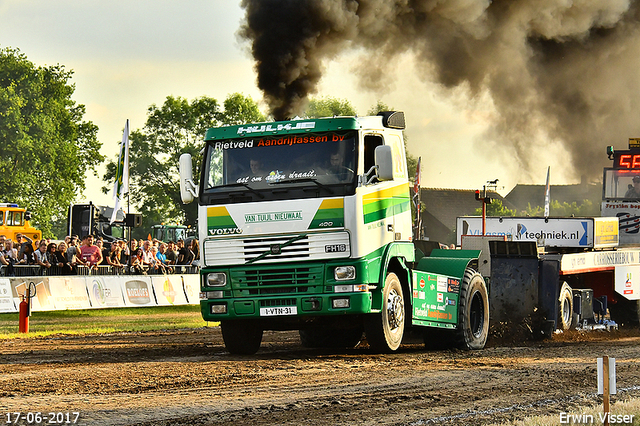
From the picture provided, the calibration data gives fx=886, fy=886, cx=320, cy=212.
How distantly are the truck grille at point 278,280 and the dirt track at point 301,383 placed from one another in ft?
3.17

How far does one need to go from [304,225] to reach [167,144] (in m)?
58.7

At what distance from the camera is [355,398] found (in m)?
8.54

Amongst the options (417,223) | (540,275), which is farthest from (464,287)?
(417,223)

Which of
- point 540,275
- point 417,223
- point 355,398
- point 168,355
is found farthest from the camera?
point 417,223

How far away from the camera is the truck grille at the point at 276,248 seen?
38.3 feet

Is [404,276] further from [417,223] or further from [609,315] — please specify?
[609,315]

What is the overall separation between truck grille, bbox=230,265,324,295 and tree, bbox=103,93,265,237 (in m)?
56.4

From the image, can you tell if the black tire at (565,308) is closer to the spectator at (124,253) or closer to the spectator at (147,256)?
the spectator at (124,253)

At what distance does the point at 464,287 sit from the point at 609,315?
24.5ft

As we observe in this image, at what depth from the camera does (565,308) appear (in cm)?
1667

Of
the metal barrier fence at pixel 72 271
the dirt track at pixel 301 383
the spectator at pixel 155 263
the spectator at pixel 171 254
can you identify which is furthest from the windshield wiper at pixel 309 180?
the spectator at pixel 171 254

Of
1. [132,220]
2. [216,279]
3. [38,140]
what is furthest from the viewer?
[38,140]

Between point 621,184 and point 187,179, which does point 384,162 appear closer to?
point 187,179

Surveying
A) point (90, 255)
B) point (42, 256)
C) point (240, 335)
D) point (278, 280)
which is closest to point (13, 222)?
point (90, 255)
